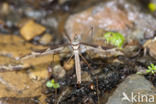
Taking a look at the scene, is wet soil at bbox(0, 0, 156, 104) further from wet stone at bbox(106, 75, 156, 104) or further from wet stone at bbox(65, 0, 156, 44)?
wet stone at bbox(65, 0, 156, 44)

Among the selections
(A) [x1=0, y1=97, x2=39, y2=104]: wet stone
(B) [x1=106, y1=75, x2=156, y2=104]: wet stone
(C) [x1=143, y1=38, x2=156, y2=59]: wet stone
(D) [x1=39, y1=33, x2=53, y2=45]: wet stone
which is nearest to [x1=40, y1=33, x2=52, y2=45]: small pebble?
(D) [x1=39, y1=33, x2=53, y2=45]: wet stone

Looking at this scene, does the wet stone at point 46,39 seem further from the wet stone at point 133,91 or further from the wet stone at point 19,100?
the wet stone at point 133,91

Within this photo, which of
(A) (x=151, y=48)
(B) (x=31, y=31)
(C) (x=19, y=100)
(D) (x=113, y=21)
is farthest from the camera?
(B) (x=31, y=31)

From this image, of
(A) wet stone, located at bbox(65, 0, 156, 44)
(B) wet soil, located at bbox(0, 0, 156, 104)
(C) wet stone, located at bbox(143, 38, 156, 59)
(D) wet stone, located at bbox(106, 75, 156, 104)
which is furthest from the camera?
(A) wet stone, located at bbox(65, 0, 156, 44)

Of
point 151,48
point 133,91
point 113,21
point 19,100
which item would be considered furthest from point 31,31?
point 133,91

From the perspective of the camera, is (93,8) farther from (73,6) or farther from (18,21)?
(18,21)

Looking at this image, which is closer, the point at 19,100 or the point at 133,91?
the point at 133,91

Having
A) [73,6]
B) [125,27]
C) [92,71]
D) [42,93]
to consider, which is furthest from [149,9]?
[42,93]

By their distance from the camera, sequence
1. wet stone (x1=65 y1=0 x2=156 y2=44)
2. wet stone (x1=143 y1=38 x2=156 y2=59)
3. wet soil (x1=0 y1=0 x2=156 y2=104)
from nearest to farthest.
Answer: wet soil (x1=0 y1=0 x2=156 y2=104), wet stone (x1=143 y1=38 x2=156 y2=59), wet stone (x1=65 y1=0 x2=156 y2=44)

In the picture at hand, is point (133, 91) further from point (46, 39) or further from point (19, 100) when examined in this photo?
point (46, 39)

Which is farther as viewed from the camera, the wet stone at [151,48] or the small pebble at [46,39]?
the small pebble at [46,39]

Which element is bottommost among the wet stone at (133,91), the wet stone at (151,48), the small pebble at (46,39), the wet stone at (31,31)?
the wet stone at (133,91)

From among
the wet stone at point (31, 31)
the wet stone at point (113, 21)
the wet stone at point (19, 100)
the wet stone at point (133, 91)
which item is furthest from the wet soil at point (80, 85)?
the wet stone at point (113, 21)
